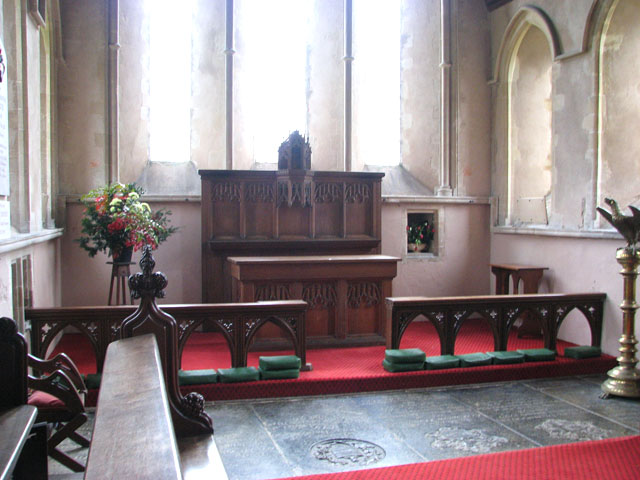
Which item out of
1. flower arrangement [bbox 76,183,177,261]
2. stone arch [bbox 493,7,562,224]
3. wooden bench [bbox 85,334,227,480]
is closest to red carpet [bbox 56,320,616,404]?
flower arrangement [bbox 76,183,177,261]

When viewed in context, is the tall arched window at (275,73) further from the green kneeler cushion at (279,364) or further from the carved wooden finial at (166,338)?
the carved wooden finial at (166,338)

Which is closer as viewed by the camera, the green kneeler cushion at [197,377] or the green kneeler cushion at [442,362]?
the green kneeler cushion at [197,377]

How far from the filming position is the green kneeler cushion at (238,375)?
477 centimetres

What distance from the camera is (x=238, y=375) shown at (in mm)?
4805

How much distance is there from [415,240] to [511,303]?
281 centimetres

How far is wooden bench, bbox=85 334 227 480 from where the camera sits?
115 cm

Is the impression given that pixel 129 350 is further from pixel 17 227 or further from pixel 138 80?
pixel 138 80

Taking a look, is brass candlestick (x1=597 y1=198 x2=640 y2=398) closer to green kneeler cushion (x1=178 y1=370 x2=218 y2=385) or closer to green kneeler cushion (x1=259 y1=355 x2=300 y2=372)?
green kneeler cushion (x1=259 y1=355 x2=300 y2=372)

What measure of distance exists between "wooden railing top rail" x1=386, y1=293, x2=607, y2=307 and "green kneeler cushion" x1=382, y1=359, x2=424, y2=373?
516 mm

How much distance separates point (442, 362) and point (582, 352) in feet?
4.86

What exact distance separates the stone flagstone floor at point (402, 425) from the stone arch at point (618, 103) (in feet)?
7.54

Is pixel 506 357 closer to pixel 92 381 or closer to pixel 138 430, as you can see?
pixel 92 381

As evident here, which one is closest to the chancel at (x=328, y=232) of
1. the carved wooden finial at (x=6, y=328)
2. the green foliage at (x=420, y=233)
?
the carved wooden finial at (x=6, y=328)

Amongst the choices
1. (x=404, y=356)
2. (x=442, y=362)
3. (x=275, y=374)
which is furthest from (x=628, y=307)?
(x=275, y=374)
